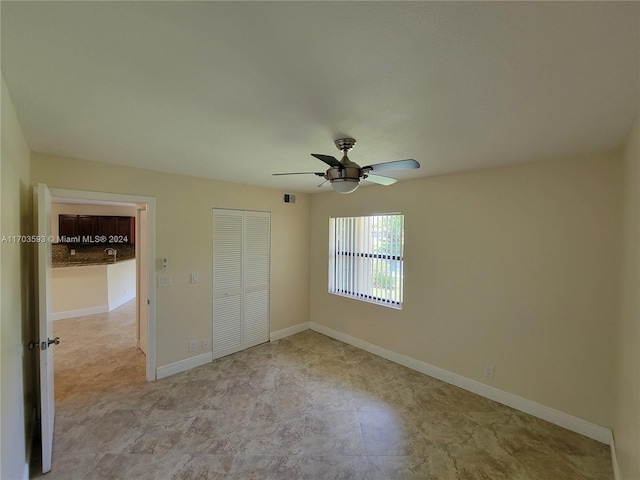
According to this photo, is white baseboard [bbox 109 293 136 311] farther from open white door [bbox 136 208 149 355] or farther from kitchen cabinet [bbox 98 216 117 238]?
open white door [bbox 136 208 149 355]

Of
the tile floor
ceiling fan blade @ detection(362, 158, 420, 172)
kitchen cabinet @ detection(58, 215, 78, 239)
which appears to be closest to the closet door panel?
the tile floor

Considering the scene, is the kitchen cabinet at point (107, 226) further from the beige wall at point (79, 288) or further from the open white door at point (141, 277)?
the open white door at point (141, 277)

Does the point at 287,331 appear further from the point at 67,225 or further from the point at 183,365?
the point at 67,225

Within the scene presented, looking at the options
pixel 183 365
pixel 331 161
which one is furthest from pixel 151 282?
pixel 331 161

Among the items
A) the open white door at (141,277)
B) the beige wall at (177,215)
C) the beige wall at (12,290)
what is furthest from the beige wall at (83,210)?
the beige wall at (12,290)

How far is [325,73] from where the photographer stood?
1.22m

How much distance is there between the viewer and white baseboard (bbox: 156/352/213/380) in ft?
10.7

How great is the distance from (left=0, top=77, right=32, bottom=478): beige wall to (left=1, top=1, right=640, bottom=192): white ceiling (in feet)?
0.71

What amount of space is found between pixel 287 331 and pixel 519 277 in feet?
11.0

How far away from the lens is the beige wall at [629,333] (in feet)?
5.08

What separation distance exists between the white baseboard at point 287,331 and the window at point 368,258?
0.87 m

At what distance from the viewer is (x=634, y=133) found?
5.65 feet

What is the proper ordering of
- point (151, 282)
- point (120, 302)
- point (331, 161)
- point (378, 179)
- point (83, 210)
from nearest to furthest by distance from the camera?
point (331, 161)
point (378, 179)
point (151, 282)
point (120, 302)
point (83, 210)

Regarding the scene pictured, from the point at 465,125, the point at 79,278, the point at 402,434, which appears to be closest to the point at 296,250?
the point at 402,434
